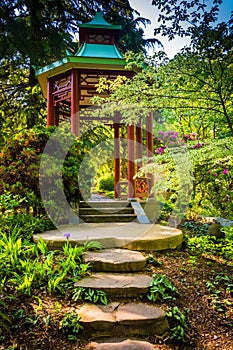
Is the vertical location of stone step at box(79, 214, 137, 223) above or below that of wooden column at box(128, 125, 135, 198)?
below

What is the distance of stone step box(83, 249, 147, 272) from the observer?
3.48 metres

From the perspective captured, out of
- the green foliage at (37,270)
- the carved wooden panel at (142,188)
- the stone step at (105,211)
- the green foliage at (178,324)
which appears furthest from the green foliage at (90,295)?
the carved wooden panel at (142,188)

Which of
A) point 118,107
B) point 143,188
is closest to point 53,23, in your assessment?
point 143,188

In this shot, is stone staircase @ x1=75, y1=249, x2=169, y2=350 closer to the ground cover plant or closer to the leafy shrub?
the ground cover plant

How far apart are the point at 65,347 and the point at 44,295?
66 cm

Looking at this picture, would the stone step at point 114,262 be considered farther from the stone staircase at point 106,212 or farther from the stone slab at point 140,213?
the stone staircase at point 106,212

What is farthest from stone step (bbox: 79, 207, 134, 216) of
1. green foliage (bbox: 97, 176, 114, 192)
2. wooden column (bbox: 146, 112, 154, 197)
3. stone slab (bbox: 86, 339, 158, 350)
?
green foliage (bbox: 97, 176, 114, 192)

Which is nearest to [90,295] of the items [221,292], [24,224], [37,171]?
[221,292]

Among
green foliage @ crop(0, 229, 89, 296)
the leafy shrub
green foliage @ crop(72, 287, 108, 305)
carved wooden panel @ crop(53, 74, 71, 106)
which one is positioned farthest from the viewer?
carved wooden panel @ crop(53, 74, 71, 106)

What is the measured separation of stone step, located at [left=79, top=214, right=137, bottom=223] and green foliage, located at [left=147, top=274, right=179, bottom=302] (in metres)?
2.68

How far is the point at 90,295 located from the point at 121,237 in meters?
1.39

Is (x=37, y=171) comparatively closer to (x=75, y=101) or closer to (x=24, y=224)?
(x=24, y=224)

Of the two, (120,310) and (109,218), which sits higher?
(109,218)

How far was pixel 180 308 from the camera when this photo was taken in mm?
3121
